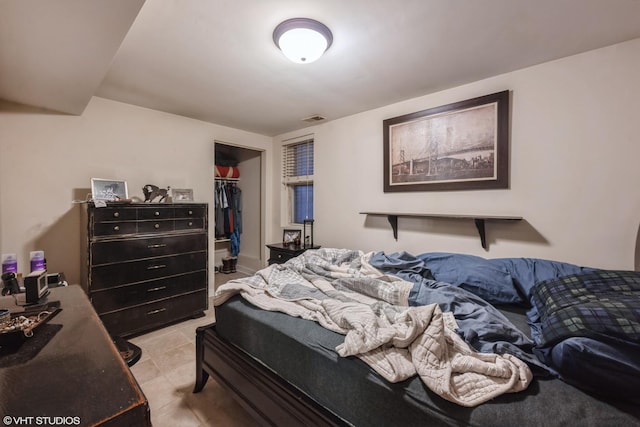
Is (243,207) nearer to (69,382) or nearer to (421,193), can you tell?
(421,193)

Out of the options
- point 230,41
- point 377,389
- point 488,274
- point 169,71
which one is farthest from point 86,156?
point 488,274

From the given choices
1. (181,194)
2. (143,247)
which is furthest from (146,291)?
(181,194)

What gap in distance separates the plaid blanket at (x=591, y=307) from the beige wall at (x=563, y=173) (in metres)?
0.57

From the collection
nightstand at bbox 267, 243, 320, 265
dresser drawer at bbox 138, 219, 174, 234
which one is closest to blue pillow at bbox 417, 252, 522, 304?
nightstand at bbox 267, 243, 320, 265

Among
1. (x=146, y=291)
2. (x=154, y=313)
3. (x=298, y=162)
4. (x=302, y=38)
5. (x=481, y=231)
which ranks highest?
(x=302, y=38)

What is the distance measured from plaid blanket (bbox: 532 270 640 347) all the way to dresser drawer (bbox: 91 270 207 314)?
2871mm

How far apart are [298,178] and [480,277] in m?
2.74

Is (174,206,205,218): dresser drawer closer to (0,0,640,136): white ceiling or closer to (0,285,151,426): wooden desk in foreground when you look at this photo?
(0,0,640,136): white ceiling

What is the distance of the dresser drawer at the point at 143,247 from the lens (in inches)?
89.2

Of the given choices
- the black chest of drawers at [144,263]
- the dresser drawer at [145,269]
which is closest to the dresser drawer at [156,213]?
the black chest of drawers at [144,263]

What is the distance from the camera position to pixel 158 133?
3043 mm

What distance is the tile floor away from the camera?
1.57 metres

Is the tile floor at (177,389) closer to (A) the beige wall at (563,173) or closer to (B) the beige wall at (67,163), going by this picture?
(B) the beige wall at (67,163)

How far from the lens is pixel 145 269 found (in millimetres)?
2510
